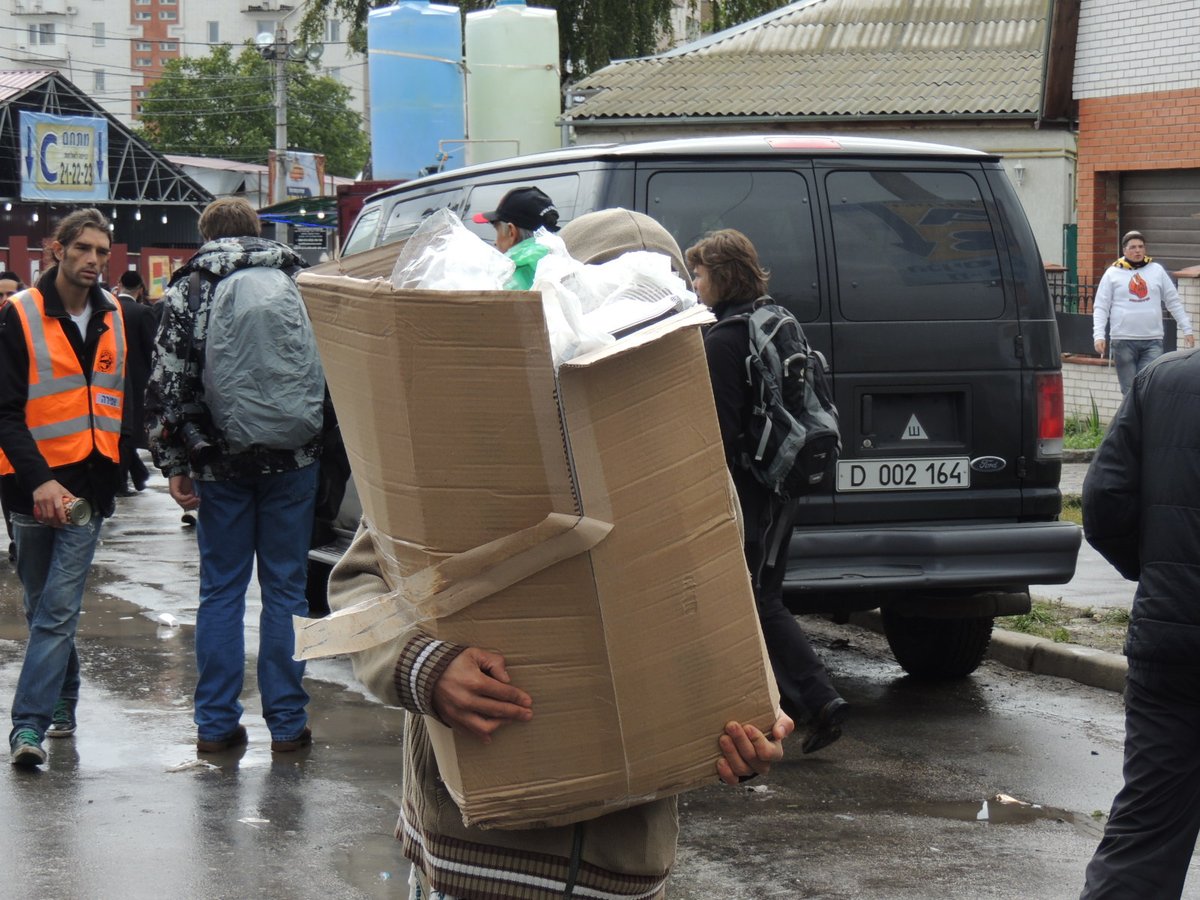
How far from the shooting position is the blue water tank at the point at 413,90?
829 inches

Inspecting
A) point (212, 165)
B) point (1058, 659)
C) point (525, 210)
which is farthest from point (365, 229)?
point (212, 165)

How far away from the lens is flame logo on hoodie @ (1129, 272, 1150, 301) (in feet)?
49.4

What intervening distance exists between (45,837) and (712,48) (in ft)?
79.1

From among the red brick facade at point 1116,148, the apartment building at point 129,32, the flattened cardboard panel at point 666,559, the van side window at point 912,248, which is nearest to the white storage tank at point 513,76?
the red brick facade at point 1116,148

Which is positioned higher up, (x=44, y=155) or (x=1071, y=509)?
(x=44, y=155)

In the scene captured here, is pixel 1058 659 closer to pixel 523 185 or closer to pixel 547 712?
pixel 523 185

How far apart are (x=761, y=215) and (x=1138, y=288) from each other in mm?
9605

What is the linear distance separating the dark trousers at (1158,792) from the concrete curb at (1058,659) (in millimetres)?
3486

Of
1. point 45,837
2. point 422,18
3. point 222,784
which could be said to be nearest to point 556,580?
point 45,837

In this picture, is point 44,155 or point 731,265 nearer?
point 731,265

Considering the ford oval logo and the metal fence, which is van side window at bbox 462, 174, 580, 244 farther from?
the metal fence

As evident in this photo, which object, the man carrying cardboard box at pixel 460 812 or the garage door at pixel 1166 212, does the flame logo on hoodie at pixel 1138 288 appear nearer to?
the garage door at pixel 1166 212

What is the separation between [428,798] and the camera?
2.39 m

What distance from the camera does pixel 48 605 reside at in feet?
19.5
